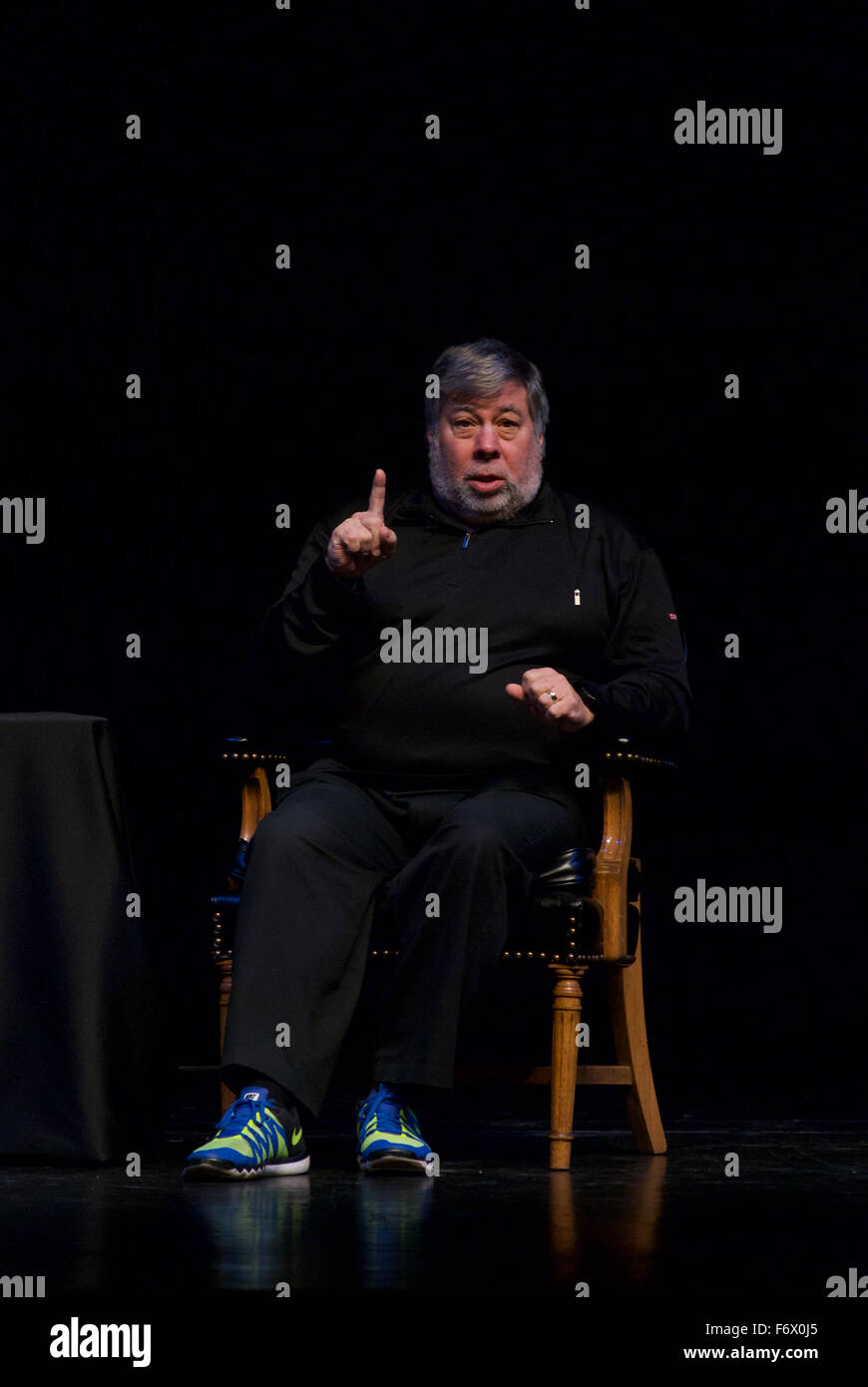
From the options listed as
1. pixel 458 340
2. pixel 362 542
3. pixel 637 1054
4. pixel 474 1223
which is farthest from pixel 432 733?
pixel 458 340

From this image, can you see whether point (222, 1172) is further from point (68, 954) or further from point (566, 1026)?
point (566, 1026)

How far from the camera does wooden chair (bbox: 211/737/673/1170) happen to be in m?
3.12

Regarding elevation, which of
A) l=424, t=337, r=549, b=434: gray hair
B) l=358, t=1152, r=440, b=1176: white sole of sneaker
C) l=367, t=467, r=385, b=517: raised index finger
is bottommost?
l=358, t=1152, r=440, b=1176: white sole of sneaker

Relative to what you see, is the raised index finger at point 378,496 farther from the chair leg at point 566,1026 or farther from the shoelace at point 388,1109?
the shoelace at point 388,1109

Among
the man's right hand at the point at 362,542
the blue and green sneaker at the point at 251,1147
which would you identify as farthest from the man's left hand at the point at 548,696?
the blue and green sneaker at the point at 251,1147

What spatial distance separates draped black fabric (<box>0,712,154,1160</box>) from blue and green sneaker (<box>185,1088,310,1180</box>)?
9.6 inches

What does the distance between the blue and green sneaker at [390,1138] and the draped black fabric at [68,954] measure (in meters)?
0.42

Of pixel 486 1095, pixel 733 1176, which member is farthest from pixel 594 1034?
pixel 733 1176

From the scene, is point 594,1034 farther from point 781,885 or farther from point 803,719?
point 803,719

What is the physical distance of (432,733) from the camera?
3357mm

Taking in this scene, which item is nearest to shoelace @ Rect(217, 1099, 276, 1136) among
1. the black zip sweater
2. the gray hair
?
the black zip sweater

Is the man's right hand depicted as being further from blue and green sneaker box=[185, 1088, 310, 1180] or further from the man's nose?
blue and green sneaker box=[185, 1088, 310, 1180]

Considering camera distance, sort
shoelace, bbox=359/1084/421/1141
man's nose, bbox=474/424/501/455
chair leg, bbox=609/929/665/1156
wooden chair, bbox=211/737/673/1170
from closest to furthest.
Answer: shoelace, bbox=359/1084/421/1141
wooden chair, bbox=211/737/673/1170
chair leg, bbox=609/929/665/1156
man's nose, bbox=474/424/501/455
